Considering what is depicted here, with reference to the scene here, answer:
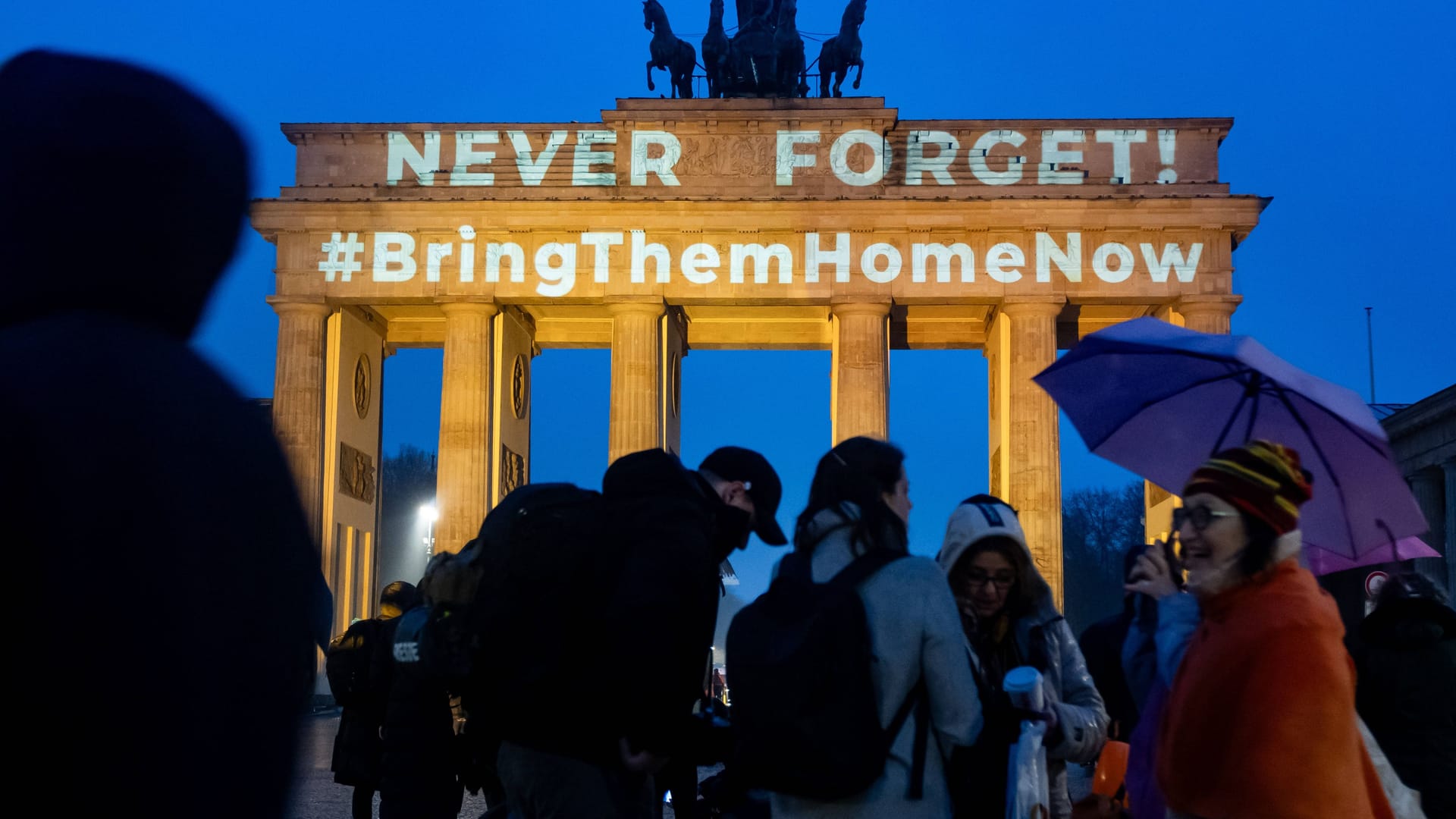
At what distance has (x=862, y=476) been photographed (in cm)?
407

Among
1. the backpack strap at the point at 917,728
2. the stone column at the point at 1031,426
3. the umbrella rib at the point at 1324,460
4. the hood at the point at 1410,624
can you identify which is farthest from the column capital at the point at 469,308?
the backpack strap at the point at 917,728

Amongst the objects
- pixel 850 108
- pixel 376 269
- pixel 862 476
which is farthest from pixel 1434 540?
pixel 862 476

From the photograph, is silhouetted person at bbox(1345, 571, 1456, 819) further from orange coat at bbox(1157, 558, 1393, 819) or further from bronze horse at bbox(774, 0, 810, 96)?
bronze horse at bbox(774, 0, 810, 96)

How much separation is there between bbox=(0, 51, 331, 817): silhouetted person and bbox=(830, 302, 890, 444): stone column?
3264 centimetres

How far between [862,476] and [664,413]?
31.9 meters

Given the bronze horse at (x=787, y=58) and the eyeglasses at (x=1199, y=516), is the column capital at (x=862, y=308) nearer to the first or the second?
the bronze horse at (x=787, y=58)

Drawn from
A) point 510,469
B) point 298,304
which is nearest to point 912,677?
point 298,304

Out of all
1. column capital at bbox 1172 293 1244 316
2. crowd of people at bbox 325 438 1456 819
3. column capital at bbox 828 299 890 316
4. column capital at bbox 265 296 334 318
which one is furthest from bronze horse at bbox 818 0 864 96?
crowd of people at bbox 325 438 1456 819

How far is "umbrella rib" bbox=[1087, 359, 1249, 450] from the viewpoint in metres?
6.14

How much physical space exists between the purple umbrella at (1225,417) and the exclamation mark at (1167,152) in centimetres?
2947

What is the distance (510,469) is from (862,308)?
1036 centimetres

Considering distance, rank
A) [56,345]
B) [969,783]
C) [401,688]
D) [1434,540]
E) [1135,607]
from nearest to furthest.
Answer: [56,345] < [969,783] < [1135,607] < [401,688] < [1434,540]

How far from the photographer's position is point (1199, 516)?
149 inches

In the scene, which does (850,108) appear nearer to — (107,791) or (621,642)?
(621,642)
